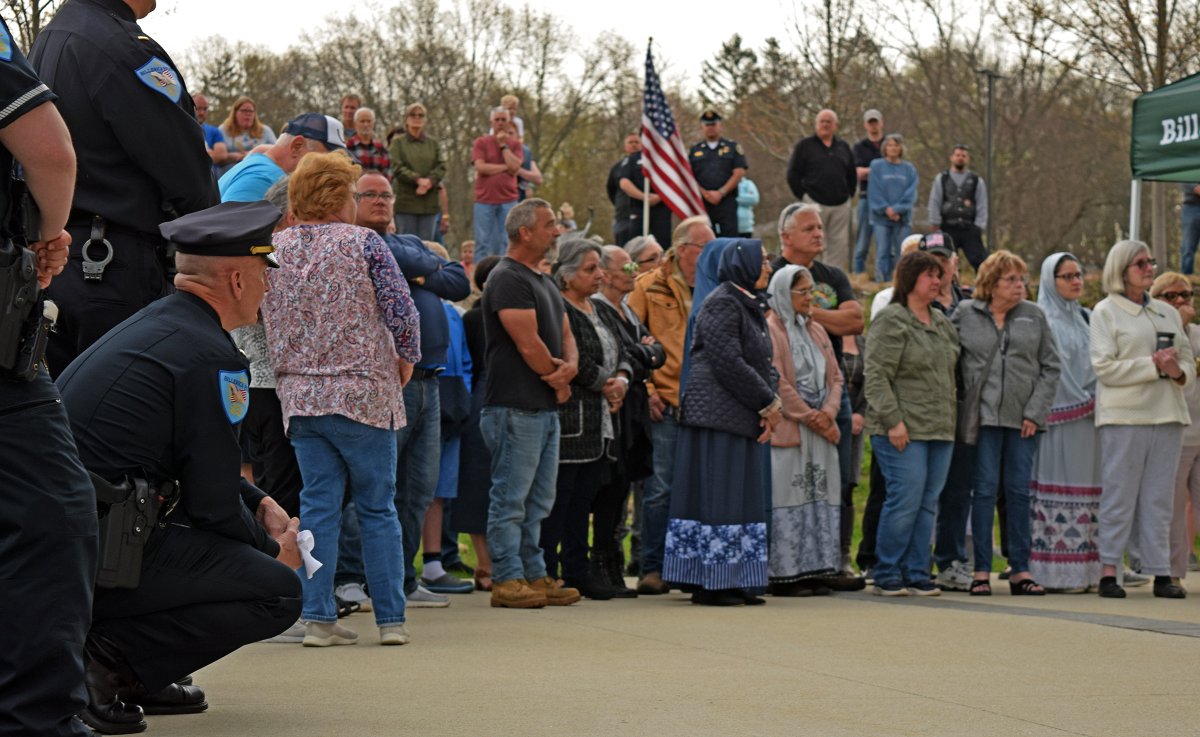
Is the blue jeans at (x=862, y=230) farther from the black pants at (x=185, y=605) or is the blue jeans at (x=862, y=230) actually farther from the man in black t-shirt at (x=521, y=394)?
the black pants at (x=185, y=605)

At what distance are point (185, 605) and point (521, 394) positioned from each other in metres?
4.34

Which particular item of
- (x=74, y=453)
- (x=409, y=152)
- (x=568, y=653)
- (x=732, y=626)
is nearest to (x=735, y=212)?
(x=409, y=152)

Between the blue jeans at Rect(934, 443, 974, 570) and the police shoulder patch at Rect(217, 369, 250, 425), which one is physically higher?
the police shoulder patch at Rect(217, 369, 250, 425)

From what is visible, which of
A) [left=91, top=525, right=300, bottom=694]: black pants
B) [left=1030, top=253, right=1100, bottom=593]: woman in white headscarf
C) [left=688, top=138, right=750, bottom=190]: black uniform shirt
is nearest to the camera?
[left=91, top=525, right=300, bottom=694]: black pants

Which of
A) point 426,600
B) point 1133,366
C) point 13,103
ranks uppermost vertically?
point 13,103

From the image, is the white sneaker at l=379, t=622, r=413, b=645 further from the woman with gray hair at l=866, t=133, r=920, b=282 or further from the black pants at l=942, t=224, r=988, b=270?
the black pants at l=942, t=224, r=988, b=270

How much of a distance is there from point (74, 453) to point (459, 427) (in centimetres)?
679

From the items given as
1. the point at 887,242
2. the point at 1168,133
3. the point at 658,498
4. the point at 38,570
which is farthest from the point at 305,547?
the point at 887,242

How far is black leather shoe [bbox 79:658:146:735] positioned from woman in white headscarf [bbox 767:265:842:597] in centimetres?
568

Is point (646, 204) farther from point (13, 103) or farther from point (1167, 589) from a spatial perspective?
point (13, 103)

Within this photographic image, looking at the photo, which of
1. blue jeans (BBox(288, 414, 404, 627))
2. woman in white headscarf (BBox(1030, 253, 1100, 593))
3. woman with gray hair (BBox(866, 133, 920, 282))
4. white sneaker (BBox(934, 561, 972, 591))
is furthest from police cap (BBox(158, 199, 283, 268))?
woman with gray hair (BBox(866, 133, 920, 282))

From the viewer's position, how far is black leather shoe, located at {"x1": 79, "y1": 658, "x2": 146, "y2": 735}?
4781mm

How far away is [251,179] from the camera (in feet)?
24.6

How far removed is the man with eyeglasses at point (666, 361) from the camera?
10.5 m
